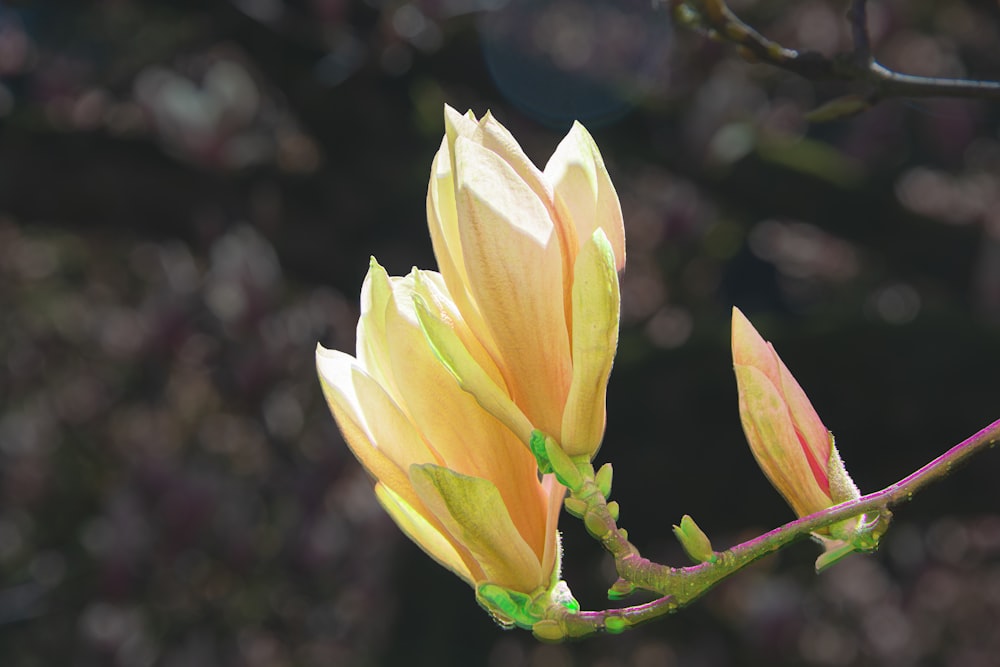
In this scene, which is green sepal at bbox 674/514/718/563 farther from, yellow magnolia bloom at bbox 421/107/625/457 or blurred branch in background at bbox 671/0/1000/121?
blurred branch in background at bbox 671/0/1000/121

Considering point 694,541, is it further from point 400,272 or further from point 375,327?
point 400,272

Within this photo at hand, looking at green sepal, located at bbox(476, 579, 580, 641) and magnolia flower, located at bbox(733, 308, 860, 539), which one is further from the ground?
magnolia flower, located at bbox(733, 308, 860, 539)

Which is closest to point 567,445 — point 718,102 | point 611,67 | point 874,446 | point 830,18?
point 874,446

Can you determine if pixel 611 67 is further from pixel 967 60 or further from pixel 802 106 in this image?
pixel 967 60

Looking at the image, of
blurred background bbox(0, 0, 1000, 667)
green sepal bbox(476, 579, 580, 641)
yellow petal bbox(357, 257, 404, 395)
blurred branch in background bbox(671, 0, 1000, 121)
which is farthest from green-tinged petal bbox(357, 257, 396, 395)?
blurred background bbox(0, 0, 1000, 667)

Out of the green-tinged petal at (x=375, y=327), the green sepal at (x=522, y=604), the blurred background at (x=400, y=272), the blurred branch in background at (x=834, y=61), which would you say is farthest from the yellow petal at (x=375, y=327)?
the blurred background at (x=400, y=272)

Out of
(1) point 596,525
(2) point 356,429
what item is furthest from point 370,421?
(1) point 596,525
